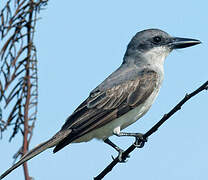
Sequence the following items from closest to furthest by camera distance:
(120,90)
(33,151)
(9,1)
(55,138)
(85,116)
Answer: (9,1)
(33,151)
(55,138)
(85,116)
(120,90)

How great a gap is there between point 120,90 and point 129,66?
0.81 m

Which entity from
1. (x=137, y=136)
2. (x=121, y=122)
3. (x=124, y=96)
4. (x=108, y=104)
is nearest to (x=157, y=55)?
(x=124, y=96)

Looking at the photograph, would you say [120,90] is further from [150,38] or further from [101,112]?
[150,38]

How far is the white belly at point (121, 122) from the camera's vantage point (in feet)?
17.7

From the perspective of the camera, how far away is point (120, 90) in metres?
5.86

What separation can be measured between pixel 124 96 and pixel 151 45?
4.17ft

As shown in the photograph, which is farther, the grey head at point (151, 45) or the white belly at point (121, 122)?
the grey head at point (151, 45)

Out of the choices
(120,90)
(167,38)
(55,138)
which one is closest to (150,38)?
(167,38)

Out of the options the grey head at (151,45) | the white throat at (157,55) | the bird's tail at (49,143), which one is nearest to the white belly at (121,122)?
the bird's tail at (49,143)

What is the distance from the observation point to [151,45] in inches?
261

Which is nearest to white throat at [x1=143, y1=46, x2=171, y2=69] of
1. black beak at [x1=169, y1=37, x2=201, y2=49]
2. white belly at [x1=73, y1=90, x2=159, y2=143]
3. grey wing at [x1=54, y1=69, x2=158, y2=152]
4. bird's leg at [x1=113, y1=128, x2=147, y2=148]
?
black beak at [x1=169, y1=37, x2=201, y2=49]

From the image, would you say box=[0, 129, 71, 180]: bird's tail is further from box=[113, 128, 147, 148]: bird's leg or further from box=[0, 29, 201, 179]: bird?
box=[113, 128, 147, 148]: bird's leg

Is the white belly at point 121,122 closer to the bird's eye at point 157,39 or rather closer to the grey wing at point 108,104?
the grey wing at point 108,104

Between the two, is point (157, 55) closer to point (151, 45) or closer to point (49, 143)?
point (151, 45)
